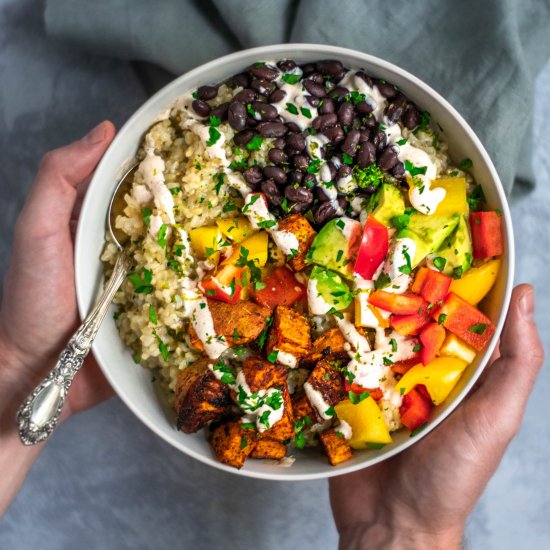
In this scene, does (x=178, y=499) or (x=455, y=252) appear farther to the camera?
(x=178, y=499)

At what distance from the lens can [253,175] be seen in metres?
2.23

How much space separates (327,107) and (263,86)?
0.22 meters

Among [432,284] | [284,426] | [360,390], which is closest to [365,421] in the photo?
[360,390]

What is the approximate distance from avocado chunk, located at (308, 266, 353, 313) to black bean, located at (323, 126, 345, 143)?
0.42 m

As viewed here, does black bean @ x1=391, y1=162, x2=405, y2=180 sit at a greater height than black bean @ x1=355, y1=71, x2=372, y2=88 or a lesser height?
lesser

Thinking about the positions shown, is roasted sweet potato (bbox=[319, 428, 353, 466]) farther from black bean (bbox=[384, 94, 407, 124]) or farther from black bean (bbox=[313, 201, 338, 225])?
black bean (bbox=[384, 94, 407, 124])

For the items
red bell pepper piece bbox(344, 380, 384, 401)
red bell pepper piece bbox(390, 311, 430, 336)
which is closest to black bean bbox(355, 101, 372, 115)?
red bell pepper piece bbox(390, 311, 430, 336)

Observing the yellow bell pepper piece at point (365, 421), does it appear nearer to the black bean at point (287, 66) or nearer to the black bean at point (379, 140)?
the black bean at point (379, 140)

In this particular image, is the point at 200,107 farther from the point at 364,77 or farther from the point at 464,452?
the point at 464,452

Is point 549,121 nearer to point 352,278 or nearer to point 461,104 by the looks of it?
point 461,104

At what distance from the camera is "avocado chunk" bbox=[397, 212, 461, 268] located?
87.0 inches

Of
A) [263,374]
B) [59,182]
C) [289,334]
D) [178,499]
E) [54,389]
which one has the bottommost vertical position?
[178,499]

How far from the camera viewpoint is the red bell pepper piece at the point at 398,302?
7.36 feet

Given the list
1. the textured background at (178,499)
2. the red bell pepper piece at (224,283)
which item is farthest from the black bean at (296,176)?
the textured background at (178,499)
